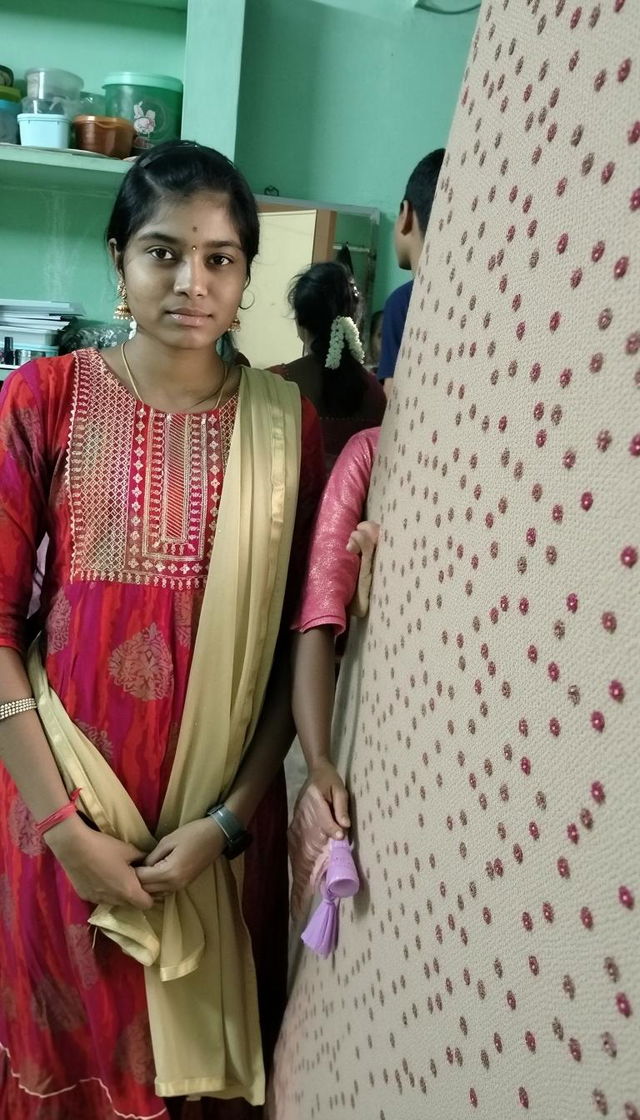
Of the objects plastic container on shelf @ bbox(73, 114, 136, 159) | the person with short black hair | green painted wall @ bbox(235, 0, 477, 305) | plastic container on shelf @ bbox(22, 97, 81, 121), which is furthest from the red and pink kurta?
green painted wall @ bbox(235, 0, 477, 305)

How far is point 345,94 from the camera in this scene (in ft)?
9.61

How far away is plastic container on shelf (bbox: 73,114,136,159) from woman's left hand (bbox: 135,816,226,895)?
219 centimetres

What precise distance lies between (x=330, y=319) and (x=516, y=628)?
5.71 feet

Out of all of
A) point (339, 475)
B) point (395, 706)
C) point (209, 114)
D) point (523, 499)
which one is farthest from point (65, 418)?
point (209, 114)

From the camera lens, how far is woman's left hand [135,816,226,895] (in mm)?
920

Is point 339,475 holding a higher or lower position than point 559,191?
lower

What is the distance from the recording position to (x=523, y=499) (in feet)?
1.48

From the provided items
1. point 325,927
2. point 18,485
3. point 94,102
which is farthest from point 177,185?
point 94,102

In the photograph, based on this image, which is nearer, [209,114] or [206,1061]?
[206,1061]

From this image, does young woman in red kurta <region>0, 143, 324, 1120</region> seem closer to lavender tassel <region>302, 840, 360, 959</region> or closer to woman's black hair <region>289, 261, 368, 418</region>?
lavender tassel <region>302, 840, 360, 959</region>

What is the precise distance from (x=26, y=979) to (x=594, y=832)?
805mm

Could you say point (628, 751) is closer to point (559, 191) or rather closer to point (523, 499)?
point (523, 499)

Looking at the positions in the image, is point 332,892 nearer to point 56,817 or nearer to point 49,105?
point 56,817

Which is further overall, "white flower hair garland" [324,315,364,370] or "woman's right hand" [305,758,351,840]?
"white flower hair garland" [324,315,364,370]
